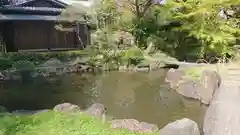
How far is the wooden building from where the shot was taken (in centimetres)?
1888

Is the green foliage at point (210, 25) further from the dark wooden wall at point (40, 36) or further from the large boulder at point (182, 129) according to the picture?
the large boulder at point (182, 129)

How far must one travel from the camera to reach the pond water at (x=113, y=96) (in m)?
8.41

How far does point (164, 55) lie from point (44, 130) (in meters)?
12.2

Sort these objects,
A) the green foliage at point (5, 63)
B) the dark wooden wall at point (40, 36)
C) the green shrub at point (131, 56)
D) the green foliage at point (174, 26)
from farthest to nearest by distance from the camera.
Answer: the dark wooden wall at point (40, 36) < the green shrub at point (131, 56) < the green foliage at point (174, 26) < the green foliage at point (5, 63)

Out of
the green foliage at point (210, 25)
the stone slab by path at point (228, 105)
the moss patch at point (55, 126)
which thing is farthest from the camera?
the green foliage at point (210, 25)

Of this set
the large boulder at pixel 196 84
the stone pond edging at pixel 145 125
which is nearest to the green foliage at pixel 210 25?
the large boulder at pixel 196 84

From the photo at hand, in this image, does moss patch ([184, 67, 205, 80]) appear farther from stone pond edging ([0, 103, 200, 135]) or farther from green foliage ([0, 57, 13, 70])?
green foliage ([0, 57, 13, 70])

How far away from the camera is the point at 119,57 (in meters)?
16.6

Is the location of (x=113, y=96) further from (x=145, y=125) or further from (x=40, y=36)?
(x=40, y=36)

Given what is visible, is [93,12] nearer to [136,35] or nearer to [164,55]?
[136,35]

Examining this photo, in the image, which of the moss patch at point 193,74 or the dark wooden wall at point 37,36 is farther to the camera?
the dark wooden wall at point 37,36

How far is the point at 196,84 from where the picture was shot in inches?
397

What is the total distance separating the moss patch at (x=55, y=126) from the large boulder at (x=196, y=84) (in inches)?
141

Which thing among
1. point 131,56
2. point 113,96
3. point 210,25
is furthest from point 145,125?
point 131,56
